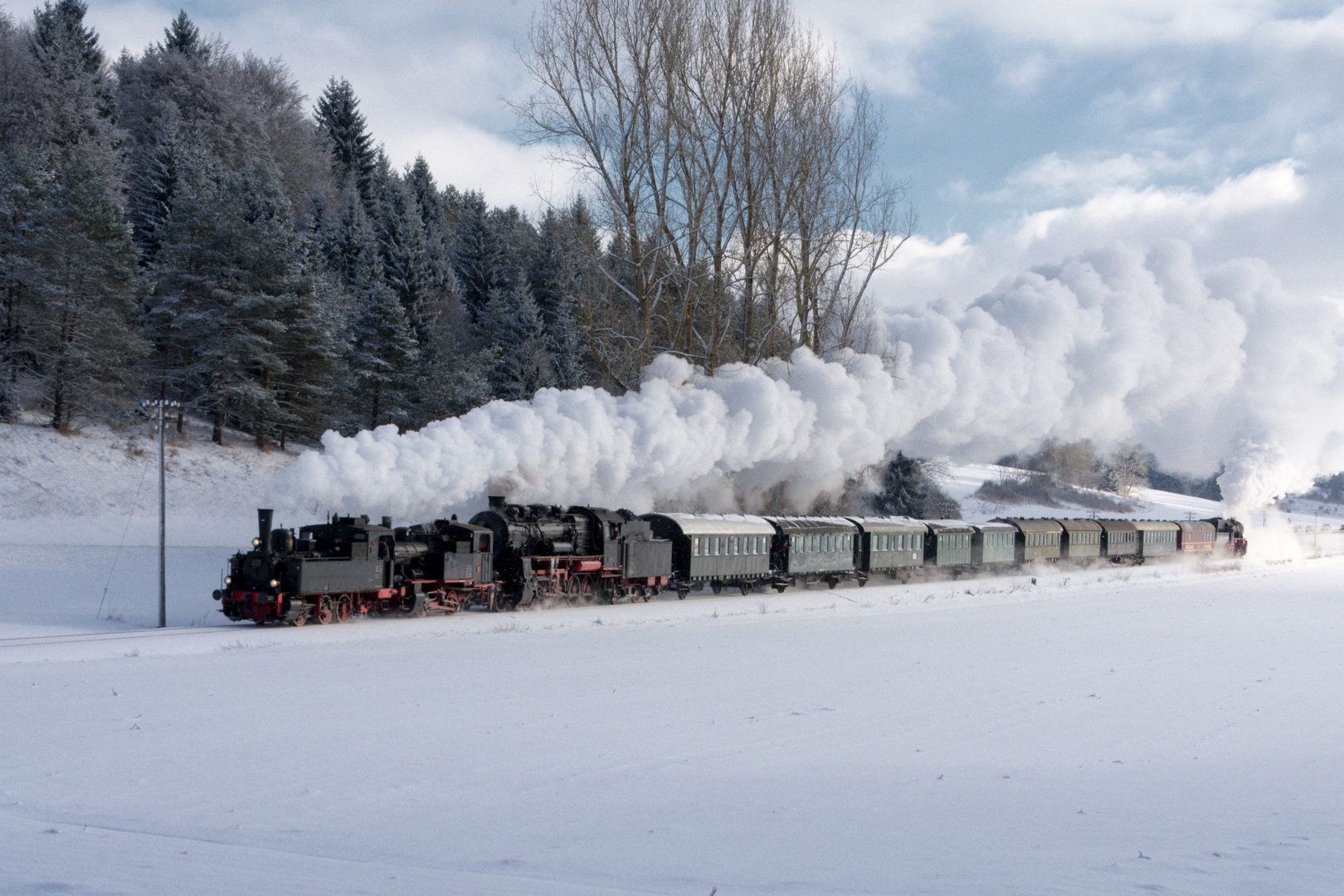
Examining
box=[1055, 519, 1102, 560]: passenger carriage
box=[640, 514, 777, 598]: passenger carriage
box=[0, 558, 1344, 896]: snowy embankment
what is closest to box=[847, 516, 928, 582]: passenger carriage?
box=[640, 514, 777, 598]: passenger carriage

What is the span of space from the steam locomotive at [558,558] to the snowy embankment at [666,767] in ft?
6.73

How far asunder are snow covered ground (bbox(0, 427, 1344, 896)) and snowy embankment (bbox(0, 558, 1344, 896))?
4 centimetres

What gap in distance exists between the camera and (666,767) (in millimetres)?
9195

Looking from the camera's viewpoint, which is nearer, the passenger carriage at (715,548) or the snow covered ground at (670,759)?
the snow covered ground at (670,759)

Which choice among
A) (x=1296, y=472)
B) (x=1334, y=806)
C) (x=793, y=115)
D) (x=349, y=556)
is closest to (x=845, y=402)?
(x=793, y=115)

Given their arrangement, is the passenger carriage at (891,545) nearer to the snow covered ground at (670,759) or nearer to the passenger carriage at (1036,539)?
the passenger carriage at (1036,539)

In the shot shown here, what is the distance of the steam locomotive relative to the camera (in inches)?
768

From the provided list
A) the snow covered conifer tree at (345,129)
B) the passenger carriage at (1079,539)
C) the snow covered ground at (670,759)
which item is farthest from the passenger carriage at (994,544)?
the snow covered conifer tree at (345,129)

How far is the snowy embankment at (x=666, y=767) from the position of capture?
6613 mm

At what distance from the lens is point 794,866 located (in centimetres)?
673

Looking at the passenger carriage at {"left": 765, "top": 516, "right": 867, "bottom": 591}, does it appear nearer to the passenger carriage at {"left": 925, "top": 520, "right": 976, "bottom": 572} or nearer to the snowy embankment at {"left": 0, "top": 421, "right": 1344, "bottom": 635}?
the passenger carriage at {"left": 925, "top": 520, "right": 976, "bottom": 572}

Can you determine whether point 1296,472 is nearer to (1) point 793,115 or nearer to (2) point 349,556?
(1) point 793,115

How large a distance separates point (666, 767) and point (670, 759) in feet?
0.95

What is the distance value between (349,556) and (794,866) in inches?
591
